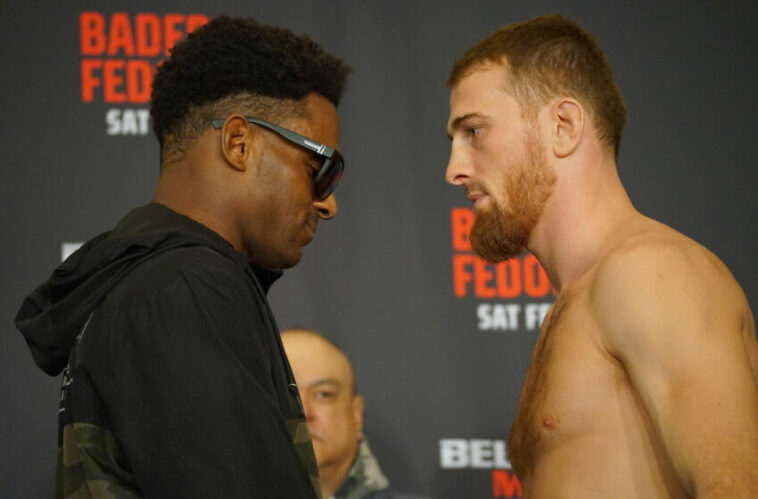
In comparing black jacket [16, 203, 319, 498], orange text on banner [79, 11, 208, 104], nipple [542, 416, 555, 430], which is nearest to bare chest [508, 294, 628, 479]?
nipple [542, 416, 555, 430]

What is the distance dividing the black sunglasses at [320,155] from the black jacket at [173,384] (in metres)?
0.24

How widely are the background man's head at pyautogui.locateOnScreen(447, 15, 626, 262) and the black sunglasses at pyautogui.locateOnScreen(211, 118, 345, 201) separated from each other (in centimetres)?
28

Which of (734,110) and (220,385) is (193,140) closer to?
(220,385)

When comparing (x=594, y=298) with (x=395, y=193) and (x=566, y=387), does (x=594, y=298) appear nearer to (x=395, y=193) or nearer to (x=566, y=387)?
(x=566, y=387)

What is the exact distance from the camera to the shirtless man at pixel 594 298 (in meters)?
1.16

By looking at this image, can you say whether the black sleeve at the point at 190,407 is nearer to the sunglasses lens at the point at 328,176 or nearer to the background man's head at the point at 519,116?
the sunglasses lens at the point at 328,176

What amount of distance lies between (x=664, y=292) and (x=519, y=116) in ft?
1.48

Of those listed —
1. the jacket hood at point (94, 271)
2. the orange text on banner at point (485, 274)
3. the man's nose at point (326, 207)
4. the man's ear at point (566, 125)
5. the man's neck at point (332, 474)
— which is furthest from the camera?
the orange text on banner at point (485, 274)

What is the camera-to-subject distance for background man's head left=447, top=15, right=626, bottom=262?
155 centimetres

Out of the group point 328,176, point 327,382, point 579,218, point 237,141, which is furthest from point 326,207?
point 327,382

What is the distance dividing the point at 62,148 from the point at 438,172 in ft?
3.51

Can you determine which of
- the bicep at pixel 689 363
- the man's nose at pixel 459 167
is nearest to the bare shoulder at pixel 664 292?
the bicep at pixel 689 363

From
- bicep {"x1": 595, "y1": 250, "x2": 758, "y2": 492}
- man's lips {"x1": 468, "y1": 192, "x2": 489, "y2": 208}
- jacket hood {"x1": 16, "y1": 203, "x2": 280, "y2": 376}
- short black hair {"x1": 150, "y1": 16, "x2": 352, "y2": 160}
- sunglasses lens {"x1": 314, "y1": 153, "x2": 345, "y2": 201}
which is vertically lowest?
bicep {"x1": 595, "y1": 250, "x2": 758, "y2": 492}

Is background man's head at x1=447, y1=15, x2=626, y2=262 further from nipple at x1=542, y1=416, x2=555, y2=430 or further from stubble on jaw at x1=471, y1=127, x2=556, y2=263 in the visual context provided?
nipple at x1=542, y1=416, x2=555, y2=430
